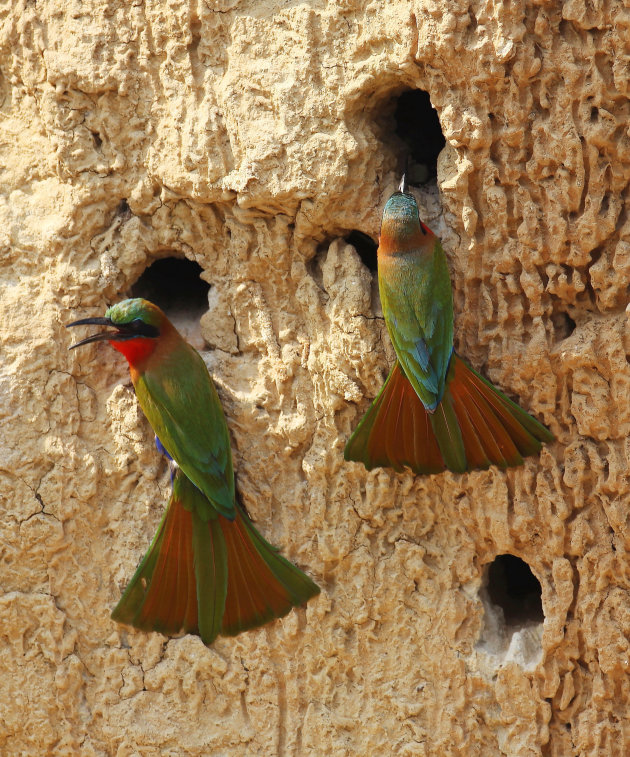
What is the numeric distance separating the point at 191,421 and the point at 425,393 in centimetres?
62

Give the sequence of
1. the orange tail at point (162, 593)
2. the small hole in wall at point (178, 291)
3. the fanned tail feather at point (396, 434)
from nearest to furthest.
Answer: the fanned tail feather at point (396, 434) → the orange tail at point (162, 593) → the small hole in wall at point (178, 291)

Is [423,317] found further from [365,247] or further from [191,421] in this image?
[191,421]

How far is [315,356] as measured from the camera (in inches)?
95.2

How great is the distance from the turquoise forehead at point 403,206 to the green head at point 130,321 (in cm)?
68

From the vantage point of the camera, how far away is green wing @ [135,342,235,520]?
2373 mm

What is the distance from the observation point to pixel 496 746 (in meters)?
2.37

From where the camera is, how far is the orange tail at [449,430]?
2234 millimetres

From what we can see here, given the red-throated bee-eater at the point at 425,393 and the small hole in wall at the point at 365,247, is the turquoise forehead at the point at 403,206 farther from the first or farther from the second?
the small hole in wall at the point at 365,247

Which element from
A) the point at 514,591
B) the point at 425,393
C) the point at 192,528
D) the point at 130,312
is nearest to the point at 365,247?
the point at 425,393

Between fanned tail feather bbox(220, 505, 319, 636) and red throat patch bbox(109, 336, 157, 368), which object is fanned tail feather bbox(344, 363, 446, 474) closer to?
fanned tail feather bbox(220, 505, 319, 636)

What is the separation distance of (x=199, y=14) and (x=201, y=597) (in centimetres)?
153

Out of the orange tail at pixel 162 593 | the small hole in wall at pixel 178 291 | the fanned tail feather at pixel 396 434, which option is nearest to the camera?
the fanned tail feather at pixel 396 434

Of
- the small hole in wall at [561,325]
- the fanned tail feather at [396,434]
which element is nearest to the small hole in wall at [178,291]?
the fanned tail feather at [396,434]

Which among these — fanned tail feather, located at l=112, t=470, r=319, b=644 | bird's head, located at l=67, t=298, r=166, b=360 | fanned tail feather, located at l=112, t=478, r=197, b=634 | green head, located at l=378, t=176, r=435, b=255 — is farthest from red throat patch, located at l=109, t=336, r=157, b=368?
green head, located at l=378, t=176, r=435, b=255
